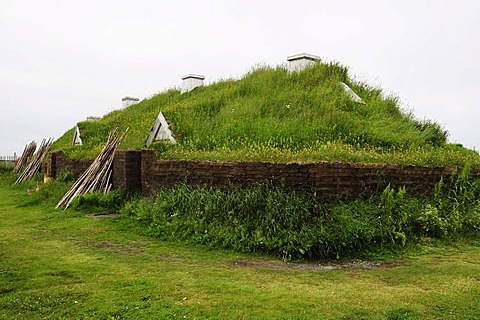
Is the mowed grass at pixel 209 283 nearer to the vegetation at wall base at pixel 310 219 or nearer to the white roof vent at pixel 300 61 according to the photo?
the vegetation at wall base at pixel 310 219

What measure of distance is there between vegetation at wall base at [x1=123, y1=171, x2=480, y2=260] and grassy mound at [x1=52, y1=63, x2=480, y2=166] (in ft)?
2.60

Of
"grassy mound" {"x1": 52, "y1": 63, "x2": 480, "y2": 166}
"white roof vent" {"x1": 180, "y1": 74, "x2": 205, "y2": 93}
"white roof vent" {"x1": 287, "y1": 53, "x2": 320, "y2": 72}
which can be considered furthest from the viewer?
"white roof vent" {"x1": 180, "y1": 74, "x2": 205, "y2": 93}

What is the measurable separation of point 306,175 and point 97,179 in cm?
563

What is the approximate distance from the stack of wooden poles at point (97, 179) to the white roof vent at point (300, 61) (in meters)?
5.52

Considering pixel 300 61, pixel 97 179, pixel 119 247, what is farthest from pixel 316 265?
pixel 300 61

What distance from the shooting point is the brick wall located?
283 inches

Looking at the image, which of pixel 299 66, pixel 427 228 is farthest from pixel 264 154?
pixel 299 66

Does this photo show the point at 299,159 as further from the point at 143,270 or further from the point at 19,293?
the point at 19,293

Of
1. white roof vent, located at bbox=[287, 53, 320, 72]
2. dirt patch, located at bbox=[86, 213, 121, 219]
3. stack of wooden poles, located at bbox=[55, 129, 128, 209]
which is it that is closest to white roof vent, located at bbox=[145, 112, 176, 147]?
stack of wooden poles, located at bbox=[55, 129, 128, 209]

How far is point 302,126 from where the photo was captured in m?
9.92

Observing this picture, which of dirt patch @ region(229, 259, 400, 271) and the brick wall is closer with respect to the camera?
dirt patch @ region(229, 259, 400, 271)

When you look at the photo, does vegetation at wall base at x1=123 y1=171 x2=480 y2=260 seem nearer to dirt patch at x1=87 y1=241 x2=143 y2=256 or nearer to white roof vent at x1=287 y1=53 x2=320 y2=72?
dirt patch at x1=87 y1=241 x2=143 y2=256

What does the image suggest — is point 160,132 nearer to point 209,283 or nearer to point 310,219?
point 310,219

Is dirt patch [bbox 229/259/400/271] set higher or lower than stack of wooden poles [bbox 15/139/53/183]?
lower
